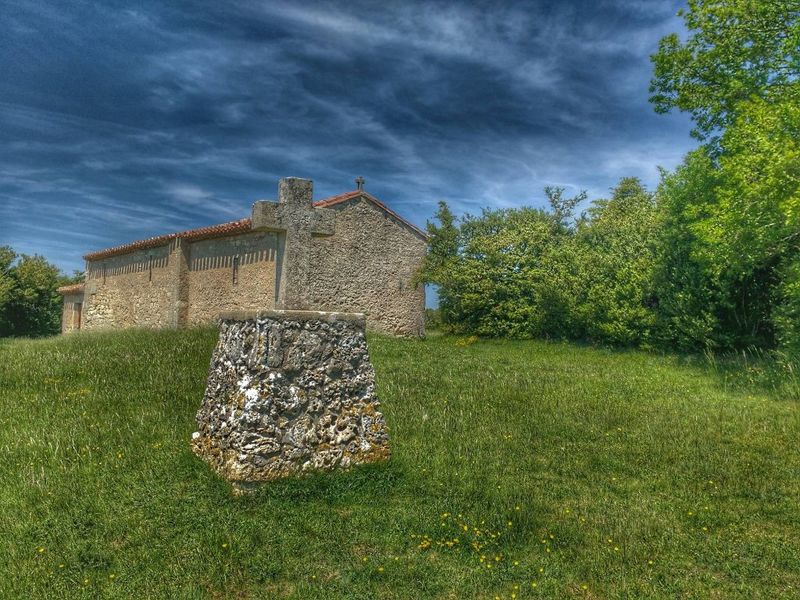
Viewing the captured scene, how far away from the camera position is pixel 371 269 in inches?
915

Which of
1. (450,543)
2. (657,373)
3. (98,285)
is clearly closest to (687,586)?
(450,543)

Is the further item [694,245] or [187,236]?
[187,236]

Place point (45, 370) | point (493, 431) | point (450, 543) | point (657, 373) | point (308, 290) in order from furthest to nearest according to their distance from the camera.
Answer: point (308, 290)
point (657, 373)
point (45, 370)
point (493, 431)
point (450, 543)

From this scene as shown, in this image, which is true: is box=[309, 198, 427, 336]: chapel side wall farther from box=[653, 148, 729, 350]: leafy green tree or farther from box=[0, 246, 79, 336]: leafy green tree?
box=[0, 246, 79, 336]: leafy green tree

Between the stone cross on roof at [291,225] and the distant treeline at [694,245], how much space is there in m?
6.99

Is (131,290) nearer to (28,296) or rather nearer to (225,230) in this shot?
(225,230)

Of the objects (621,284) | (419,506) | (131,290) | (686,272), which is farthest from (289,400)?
(131,290)

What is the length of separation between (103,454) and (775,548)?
760 cm

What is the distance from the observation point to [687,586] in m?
5.45

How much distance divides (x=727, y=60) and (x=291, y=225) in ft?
44.6

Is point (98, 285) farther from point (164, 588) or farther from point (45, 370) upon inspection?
point (164, 588)

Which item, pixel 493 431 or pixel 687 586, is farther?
pixel 493 431

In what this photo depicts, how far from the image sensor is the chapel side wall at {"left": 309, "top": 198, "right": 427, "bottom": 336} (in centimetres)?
2184

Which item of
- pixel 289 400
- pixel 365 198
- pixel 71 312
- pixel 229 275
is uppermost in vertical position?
pixel 365 198
